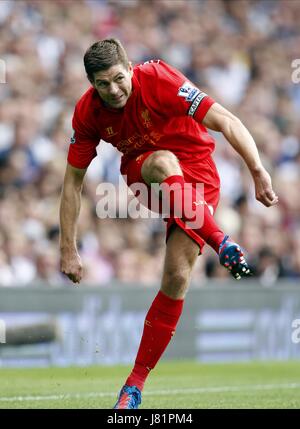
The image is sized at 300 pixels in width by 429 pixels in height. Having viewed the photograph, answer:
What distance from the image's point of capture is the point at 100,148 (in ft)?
45.9

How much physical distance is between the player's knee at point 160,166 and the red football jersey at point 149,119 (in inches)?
6.4

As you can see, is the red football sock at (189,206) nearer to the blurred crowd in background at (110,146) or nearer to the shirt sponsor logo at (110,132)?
the shirt sponsor logo at (110,132)

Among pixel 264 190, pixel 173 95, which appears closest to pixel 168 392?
pixel 264 190

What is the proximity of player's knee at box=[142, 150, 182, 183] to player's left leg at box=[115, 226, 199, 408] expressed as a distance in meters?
0.40

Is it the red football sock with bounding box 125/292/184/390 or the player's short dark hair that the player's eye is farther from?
the red football sock with bounding box 125/292/184/390

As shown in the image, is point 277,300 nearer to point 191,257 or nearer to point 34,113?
point 34,113

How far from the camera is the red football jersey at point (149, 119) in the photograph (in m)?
7.52

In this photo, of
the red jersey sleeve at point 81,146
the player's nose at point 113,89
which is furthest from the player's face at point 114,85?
the red jersey sleeve at point 81,146

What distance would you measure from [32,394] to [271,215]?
7855 mm

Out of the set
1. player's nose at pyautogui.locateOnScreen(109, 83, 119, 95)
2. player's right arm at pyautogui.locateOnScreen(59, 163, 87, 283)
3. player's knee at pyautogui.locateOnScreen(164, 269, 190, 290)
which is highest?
player's nose at pyautogui.locateOnScreen(109, 83, 119, 95)

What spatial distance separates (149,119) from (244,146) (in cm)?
78

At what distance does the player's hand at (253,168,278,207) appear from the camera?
714cm

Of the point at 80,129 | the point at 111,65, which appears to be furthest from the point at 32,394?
the point at 111,65

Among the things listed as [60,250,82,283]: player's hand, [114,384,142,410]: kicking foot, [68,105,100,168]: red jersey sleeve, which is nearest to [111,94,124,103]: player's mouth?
[68,105,100,168]: red jersey sleeve
